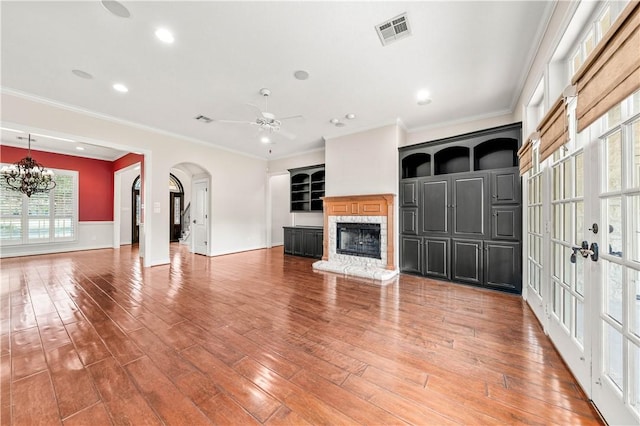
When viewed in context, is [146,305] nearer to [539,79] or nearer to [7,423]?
[7,423]

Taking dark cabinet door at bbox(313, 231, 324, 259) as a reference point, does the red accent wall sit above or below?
above

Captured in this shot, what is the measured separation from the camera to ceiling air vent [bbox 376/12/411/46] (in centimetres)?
239

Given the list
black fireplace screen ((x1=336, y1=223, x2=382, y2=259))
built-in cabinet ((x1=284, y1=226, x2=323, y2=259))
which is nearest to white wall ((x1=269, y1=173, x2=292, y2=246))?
built-in cabinet ((x1=284, y1=226, x2=323, y2=259))

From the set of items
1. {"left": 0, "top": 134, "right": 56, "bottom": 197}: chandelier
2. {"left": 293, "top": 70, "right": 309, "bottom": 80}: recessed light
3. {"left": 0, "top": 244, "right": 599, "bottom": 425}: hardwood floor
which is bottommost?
{"left": 0, "top": 244, "right": 599, "bottom": 425}: hardwood floor

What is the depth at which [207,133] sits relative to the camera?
18.9 feet

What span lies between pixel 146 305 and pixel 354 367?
2850 mm

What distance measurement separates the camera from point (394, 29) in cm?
250

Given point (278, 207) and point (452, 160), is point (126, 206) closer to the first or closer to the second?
point (278, 207)

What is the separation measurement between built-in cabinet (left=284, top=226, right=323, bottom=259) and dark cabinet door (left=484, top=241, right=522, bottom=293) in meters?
3.83

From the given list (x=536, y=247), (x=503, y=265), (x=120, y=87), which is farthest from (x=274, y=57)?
(x=503, y=265)

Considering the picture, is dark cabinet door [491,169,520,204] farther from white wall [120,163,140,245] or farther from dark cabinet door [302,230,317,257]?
white wall [120,163,140,245]

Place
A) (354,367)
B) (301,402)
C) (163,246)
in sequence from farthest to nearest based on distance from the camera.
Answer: (163,246) → (354,367) → (301,402)

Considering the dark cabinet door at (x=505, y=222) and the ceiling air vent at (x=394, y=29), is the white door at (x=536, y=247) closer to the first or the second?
the dark cabinet door at (x=505, y=222)

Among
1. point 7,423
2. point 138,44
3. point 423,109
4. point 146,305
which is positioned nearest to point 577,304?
point 423,109
